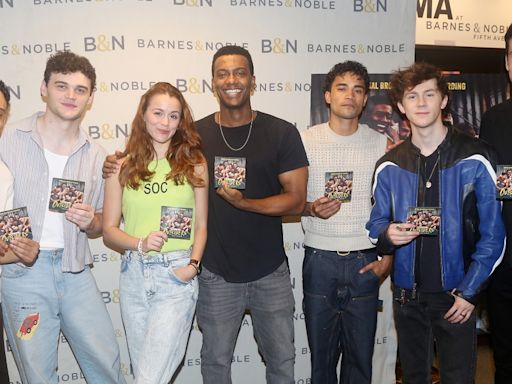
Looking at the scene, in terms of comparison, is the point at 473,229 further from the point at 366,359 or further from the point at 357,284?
the point at 366,359

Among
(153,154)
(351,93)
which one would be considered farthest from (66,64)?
(351,93)

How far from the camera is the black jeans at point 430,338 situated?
2801 millimetres

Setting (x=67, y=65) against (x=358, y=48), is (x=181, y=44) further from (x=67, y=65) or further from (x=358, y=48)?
(x=358, y=48)

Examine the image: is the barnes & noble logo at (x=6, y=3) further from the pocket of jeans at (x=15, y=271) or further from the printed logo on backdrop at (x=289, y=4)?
the pocket of jeans at (x=15, y=271)

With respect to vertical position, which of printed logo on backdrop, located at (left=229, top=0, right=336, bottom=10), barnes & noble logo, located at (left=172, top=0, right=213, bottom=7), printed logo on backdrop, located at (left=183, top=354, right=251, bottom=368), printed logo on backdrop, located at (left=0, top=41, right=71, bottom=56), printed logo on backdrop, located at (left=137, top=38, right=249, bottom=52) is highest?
printed logo on backdrop, located at (left=229, top=0, right=336, bottom=10)

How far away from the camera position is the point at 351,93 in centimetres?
338

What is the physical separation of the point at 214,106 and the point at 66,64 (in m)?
1.29

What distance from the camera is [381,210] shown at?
301 centimetres

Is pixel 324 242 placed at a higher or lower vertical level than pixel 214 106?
lower

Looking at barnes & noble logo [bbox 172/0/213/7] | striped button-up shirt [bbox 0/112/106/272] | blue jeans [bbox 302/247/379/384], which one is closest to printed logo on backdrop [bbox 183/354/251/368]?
blue jeans [bbox 302/247/379/384]

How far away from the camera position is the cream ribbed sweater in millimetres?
3334

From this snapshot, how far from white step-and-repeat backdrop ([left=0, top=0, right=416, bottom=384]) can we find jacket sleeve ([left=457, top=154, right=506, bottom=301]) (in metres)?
1.52

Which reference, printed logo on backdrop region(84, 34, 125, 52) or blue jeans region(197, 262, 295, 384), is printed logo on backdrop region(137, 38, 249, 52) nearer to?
printed logo on backdrop region(84, 34, 125, 52)

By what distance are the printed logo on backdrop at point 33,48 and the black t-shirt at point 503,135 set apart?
304 centimetres
